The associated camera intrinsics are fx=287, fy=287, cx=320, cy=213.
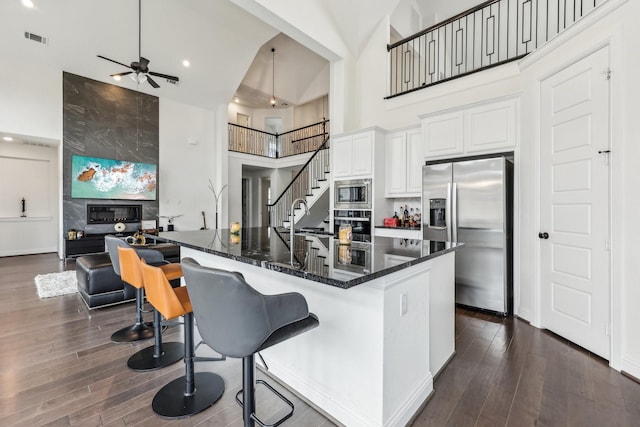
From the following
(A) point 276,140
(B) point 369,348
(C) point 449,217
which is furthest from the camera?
(A) point 276,140

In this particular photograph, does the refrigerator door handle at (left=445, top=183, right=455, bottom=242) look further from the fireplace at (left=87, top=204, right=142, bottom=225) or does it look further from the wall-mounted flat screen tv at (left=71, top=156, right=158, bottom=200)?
the fireplace at (left=87, top=204, right=142, bottom=225)

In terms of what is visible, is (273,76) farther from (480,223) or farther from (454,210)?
(480,223)

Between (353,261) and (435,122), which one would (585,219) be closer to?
(435,122)

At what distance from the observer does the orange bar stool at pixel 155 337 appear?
2.26 meters

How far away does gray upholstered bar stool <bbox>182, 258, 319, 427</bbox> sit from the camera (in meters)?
1.22

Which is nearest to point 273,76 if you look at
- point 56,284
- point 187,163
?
point 187,163

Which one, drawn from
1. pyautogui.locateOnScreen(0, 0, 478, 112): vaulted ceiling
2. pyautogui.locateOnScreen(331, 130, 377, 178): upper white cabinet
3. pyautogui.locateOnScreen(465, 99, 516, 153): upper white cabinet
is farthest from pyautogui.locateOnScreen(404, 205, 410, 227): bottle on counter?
pyautogui.locateOnScreen(0, 0, 478, 112): vaulted ceiling

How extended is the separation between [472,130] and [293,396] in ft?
12.0

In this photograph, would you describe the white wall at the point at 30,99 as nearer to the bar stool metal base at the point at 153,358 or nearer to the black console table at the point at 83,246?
the black console table at the point at 83,246

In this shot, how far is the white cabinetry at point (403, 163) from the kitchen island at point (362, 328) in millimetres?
2720

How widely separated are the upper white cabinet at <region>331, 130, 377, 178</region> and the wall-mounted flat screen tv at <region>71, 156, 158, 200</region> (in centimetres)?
527

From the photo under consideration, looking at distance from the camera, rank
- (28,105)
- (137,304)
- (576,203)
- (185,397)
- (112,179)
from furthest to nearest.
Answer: (112,179)
(28,105)
(137,304)
(576,203)
(185,397)

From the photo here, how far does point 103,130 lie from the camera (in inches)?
276

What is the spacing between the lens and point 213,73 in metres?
7.66
